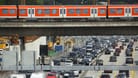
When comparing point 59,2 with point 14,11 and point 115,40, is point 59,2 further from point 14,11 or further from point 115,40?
point 115,40

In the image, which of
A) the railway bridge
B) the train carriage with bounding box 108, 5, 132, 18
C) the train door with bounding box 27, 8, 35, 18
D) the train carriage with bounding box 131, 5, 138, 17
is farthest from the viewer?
the train door with bounding box 27, 8, 35, 18

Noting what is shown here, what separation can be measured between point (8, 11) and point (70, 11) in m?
4.72

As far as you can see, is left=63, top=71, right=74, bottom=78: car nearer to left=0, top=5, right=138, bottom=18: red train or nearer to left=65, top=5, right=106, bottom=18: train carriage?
left=0, top=5, right=138, bottom=18: red train

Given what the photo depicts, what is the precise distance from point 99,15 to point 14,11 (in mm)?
6412

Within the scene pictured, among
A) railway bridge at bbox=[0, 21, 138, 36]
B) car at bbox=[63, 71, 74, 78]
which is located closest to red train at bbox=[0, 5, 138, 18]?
railway bridge at bbox=[0, 21, 138, 36]

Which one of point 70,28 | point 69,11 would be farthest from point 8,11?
point 70,28

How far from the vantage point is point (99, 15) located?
122 ft

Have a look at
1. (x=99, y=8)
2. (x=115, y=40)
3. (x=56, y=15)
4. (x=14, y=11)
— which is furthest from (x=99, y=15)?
(x=115, y=40)

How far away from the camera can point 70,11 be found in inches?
1464

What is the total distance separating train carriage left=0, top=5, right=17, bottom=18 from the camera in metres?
37.7

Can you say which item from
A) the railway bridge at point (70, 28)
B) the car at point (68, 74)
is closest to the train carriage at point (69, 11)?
the railway bridge at point (70, 28)

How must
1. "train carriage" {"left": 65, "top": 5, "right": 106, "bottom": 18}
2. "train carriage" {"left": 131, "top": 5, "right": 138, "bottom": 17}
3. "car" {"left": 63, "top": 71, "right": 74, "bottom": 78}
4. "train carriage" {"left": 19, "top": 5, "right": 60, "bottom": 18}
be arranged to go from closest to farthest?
"train carriage" {"left": 131, "top": 5, "right": 138, "bottom": 17}, "train carriage" {"left": 65, "top": 5, "right": 106, "bottom": 18}, "train carriage" {"left": 19, "top": 5, "right": 60, "bottom": 18}, "car" {"left": 63, "top": 71, "right": 74, "bottom": 78}

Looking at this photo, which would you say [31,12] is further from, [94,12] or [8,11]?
[94,12]

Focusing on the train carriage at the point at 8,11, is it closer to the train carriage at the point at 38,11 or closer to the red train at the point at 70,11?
the red train at the point at 70,11
